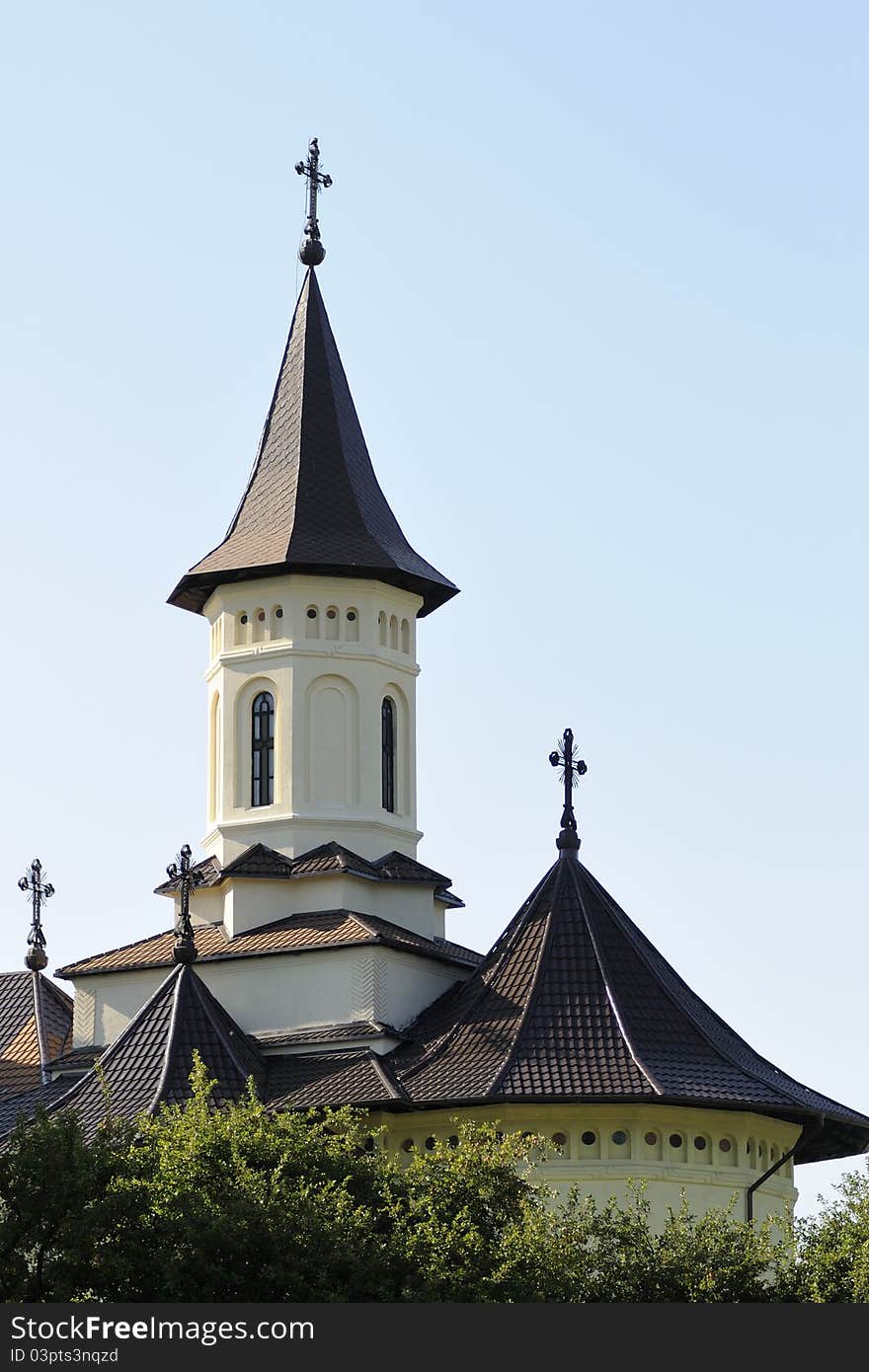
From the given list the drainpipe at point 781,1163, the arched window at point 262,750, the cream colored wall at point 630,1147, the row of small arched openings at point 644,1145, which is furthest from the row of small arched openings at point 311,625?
the drainpipe at point 781,1163

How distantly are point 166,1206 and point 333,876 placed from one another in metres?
11.9

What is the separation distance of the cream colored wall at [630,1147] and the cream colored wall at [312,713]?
6.36 m

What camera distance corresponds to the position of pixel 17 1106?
37.8m

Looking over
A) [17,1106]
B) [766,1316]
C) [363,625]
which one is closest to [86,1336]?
[766,1316]

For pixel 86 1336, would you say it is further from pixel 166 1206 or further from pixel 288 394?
pixel 288 394

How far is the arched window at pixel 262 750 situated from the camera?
41.0 meters

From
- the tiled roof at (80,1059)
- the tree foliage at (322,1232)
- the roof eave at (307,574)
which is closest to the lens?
the tree foliage at (322,1232)

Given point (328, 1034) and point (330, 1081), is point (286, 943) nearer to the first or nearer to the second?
point (328, 1034)

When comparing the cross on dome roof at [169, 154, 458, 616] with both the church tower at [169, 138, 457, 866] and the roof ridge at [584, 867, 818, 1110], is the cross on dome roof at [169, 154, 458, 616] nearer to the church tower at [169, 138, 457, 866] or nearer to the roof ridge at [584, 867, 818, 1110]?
the church tower at [169, 138, 457, 866]

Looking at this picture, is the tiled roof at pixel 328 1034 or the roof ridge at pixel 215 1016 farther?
the tiled roof at pixel 328 1034

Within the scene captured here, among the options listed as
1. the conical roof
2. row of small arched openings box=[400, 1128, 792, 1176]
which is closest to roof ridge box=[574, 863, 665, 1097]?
the conical roof

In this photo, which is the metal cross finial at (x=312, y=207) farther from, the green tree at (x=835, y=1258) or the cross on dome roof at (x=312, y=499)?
the green tree at (x=835, y=1258)

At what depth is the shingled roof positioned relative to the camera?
41.5 m

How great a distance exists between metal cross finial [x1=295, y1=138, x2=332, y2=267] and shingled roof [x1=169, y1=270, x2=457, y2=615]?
1.06ft
